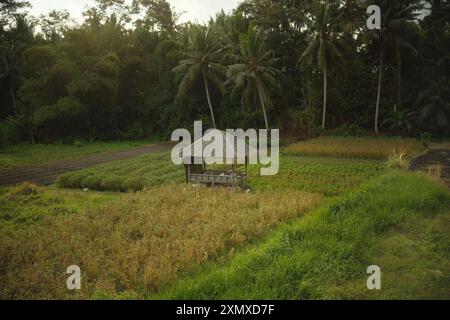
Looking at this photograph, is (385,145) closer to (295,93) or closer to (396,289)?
(295,93)

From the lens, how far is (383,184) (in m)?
11.8

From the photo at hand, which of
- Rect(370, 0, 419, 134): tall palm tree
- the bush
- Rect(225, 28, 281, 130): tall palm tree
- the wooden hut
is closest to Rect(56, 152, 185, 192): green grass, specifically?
the wooden hut

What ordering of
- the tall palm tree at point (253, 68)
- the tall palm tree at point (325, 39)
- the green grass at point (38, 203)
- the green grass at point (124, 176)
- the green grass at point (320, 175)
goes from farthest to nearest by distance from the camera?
1. the tall palm tree at point (253, 68)
2. the tall palm tree at point (325, 39)
3. the green grass at point (124, 176)
4. the green grass at point (320, 175)
5. the green grass at point (38, 203)

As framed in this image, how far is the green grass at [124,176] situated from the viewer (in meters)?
14.6

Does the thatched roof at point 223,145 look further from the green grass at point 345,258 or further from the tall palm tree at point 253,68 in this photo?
the tall palm tree at point 253,68

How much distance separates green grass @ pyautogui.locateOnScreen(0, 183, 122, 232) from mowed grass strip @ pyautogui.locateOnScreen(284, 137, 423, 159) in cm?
1190

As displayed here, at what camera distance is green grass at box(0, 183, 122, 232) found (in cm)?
1054

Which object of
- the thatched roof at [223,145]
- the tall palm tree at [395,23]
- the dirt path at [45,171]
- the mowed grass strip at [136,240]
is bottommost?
the mowed grass strip at [136,240]

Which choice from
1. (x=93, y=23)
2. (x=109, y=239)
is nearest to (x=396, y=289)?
(x=109, y=239)

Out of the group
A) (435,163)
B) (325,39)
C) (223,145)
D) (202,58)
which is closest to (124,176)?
(223,145)

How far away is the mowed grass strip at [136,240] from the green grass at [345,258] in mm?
626

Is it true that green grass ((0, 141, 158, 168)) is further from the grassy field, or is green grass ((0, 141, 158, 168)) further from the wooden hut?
the wooden hut

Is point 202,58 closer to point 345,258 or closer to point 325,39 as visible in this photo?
point 325,39

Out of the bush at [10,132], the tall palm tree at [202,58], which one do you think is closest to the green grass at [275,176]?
the tall palm tree at [202,58]
